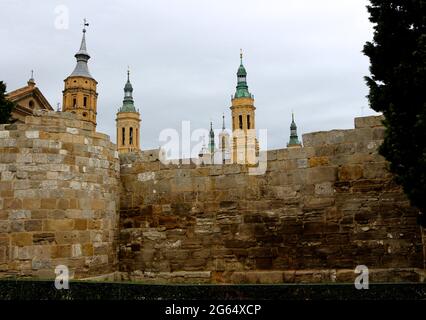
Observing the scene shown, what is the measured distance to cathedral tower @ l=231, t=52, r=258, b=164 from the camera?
76.4 metres

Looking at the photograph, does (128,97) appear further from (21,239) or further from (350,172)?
(350,172)

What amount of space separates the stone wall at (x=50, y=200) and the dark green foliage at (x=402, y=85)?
566cm

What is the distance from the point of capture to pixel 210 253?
967 cm

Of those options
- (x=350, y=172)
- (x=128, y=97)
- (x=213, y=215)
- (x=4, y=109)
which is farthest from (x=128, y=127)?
(x=350, y=172)

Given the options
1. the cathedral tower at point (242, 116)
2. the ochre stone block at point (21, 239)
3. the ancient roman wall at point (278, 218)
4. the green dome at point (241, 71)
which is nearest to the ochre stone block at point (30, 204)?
the ochre stone block at point (21, 239)

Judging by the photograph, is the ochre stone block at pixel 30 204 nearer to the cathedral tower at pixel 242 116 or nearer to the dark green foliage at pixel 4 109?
the dark green foliage at pixel 4 109

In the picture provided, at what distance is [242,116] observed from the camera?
8006 cm

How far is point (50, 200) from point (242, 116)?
72.1 m

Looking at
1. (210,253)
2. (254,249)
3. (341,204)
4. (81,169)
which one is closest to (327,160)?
(341,204)

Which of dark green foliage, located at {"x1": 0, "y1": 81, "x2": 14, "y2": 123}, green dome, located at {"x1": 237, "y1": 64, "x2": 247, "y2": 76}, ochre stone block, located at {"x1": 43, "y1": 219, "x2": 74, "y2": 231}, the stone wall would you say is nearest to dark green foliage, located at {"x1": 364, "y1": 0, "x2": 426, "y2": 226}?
the stone wall

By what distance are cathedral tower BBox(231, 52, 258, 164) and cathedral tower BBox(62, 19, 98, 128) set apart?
76.3 ft

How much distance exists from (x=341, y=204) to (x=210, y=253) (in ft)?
9.33

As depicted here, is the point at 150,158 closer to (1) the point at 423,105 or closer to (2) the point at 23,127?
(2) the point at 23,127

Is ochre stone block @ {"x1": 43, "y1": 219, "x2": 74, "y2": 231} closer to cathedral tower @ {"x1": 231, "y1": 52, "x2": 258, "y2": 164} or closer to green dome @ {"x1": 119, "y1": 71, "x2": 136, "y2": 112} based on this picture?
cathedral tower @ {"x1": 231, "y1": 52, "x2": 258, "y2": 164}
